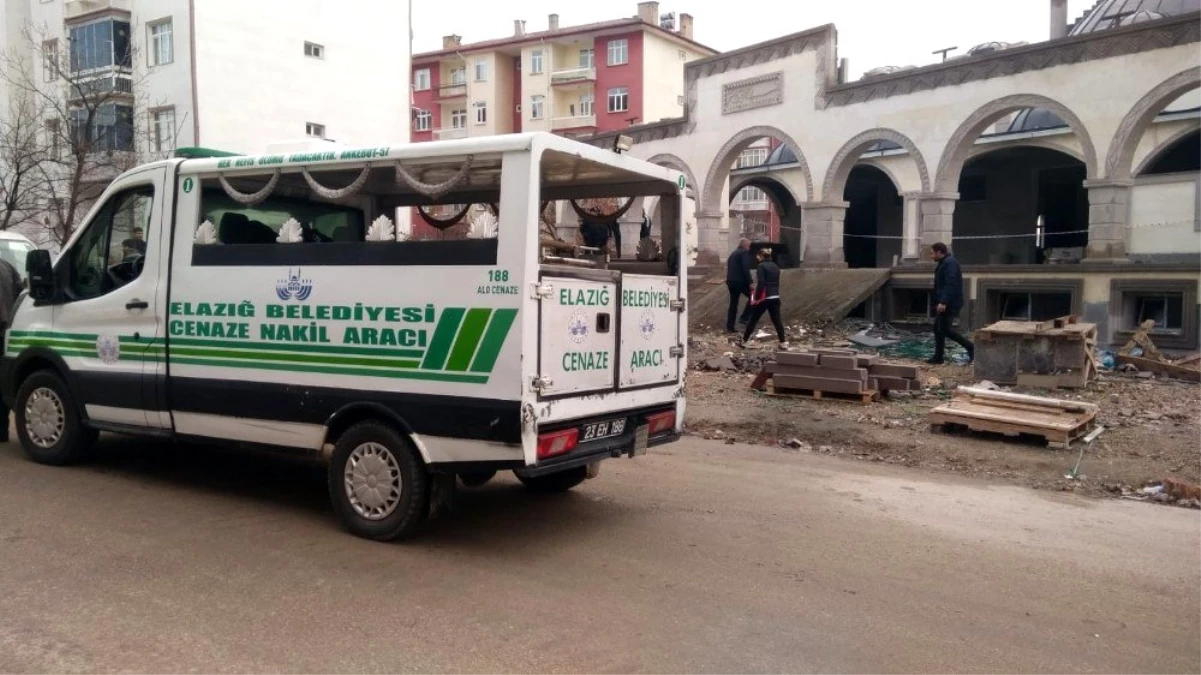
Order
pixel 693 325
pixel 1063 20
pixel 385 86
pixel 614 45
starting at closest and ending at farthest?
pixel 693 325 < pixel 1063 20 < pixel 385 86 < pixel 614 45

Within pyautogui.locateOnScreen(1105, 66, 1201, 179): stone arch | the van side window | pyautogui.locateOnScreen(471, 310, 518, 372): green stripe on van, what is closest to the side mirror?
the van side window

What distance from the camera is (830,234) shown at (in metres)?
21.2

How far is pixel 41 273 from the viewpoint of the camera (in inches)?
298

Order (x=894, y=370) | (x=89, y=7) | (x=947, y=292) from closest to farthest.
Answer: (x=894, y=370) → (x=947, y=292) → (x=89, y=7)

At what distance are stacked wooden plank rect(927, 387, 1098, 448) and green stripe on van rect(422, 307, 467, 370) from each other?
6078 mm

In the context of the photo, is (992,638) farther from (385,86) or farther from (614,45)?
(614,45)

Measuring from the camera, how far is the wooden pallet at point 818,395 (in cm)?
1105

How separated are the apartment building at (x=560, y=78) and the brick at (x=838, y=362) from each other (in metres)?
45.0

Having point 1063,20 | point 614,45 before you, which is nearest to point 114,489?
point 1063,20

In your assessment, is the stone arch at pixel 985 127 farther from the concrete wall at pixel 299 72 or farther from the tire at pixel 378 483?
the concrete wall at pixel 299 72

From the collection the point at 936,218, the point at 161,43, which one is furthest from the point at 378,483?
the point at 161,43

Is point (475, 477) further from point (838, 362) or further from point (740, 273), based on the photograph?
point (740, 273)

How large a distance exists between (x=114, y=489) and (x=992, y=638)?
6.28 metres

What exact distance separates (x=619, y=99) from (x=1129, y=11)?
34.7m
